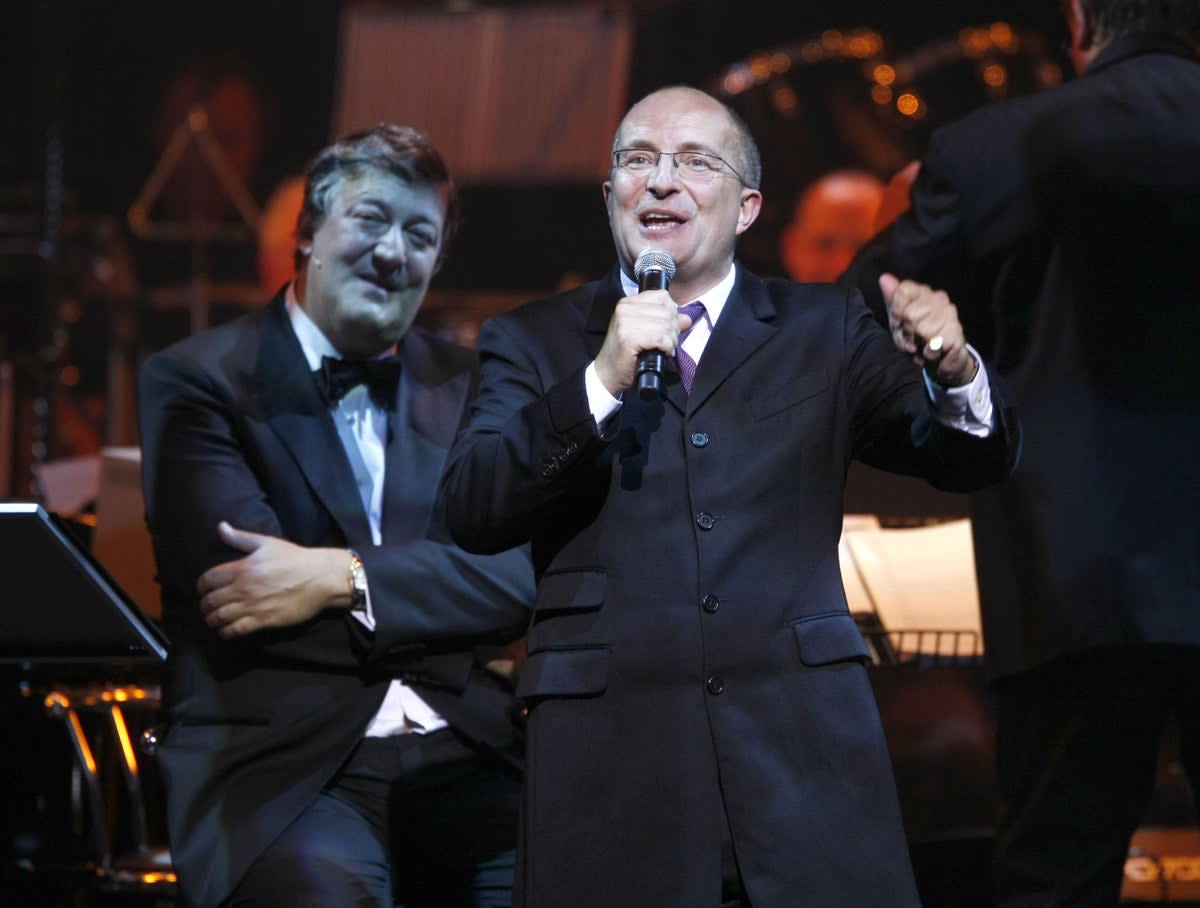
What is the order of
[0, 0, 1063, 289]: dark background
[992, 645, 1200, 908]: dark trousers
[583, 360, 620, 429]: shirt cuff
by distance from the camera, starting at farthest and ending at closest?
[0, 0, 1063, 289]: dark background < [992, 645, 1200, 908]: dark trousers < [583, 360, 620, 429]: shirt cuff

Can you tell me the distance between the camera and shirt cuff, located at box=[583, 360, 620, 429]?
1.99 m

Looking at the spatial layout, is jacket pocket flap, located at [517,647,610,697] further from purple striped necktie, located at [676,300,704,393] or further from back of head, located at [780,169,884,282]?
back of head, located at [780,169,884,282]

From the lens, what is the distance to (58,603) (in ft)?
8.00

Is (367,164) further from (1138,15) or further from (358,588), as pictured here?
(1138,15)

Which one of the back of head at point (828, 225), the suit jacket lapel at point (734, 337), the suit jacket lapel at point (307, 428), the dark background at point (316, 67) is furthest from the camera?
the dark background at point (316, 67)

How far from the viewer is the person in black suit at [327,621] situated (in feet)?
8.64

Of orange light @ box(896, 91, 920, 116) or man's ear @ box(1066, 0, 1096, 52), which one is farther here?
orange light @ box(896, 91, 920, 116)

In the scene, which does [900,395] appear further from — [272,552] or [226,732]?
[226,732]

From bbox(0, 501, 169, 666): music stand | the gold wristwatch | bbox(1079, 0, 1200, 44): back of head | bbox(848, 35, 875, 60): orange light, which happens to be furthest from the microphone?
bbox(848, 35, 875, 60): orange light

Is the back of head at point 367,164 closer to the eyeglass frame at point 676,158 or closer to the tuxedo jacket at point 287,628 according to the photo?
the tuxedo jacket at point 287,628

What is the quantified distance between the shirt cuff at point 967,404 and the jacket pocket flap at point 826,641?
1.03 feet

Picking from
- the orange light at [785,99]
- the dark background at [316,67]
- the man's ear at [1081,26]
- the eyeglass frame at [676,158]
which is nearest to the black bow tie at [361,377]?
the eyeglass frame at [676,158]

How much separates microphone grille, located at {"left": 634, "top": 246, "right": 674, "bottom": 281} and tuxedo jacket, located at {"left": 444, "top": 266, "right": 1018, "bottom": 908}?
0.14 meters

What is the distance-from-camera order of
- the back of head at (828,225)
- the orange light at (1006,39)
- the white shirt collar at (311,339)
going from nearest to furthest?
1. the white shirt collar at (311,339)
2. the back of head at (828,225)
3. the orange light at (1006,39)
